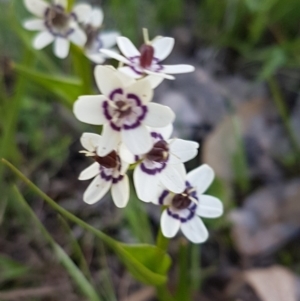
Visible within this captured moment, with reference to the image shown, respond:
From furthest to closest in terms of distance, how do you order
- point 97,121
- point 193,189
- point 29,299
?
point 29,299 < point 193,189 < point 97,121

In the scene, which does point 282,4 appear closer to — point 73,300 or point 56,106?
point 56,106

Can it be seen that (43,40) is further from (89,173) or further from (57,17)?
(89,173)

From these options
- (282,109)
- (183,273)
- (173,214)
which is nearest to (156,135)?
(173,214)

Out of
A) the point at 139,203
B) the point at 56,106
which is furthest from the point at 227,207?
→ the point at 56,106

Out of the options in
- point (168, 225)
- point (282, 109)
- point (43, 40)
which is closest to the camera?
point (168, 225)

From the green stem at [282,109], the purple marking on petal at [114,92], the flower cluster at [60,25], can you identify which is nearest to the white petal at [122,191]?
the purple marking on petal at [114,92]

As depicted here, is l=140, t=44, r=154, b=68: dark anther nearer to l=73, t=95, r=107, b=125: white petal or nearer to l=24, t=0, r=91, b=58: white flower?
l=73, t=95, r=107, b=125: white petal
